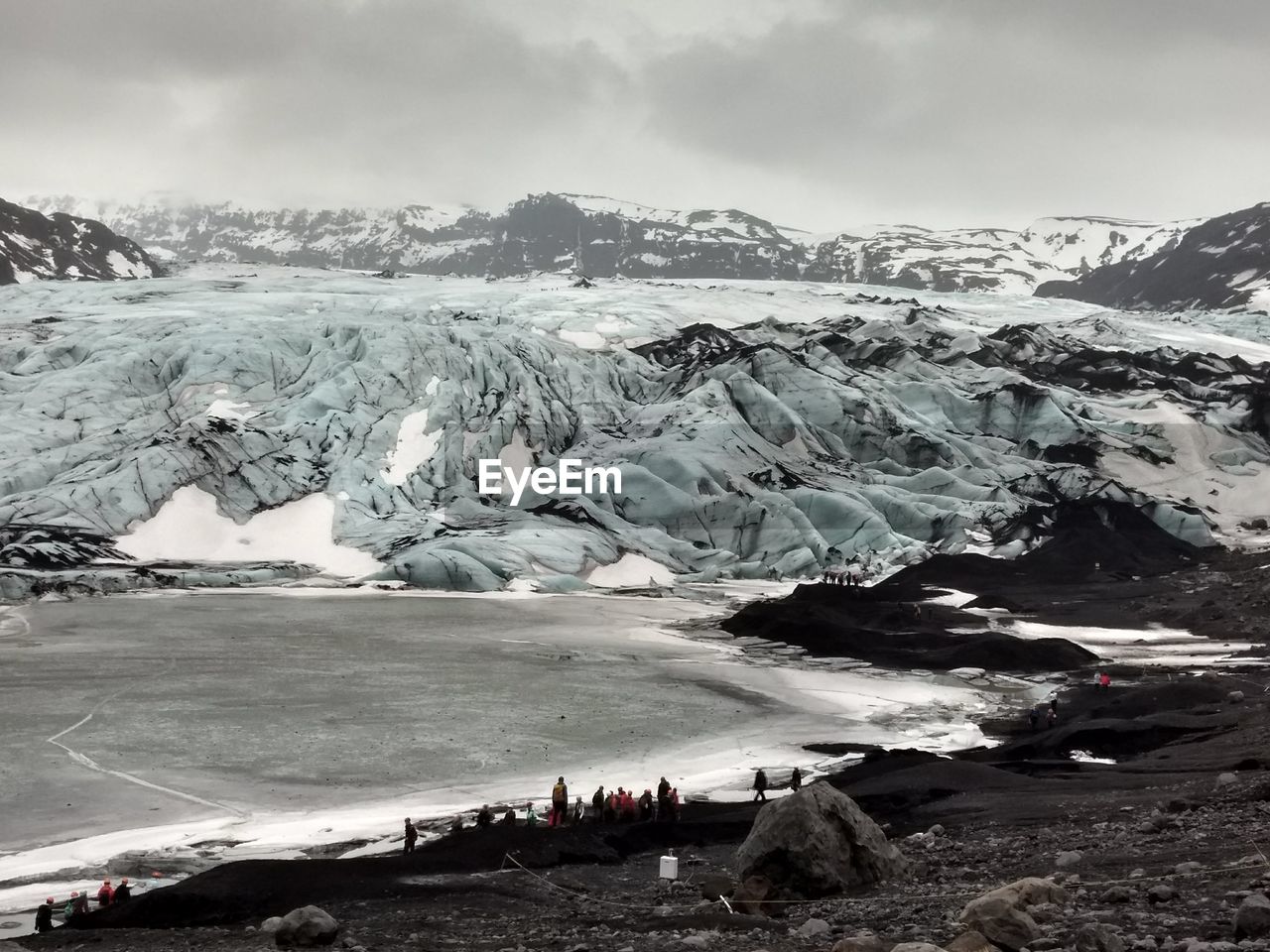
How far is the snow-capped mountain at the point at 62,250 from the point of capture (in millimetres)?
120062

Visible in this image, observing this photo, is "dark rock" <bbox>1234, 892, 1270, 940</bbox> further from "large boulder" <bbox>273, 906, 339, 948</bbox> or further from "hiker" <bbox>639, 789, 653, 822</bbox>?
"hiker" <bbox>639, 789, 653, 822</bbox>

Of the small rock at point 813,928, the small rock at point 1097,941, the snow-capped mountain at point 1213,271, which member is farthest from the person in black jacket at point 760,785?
the snow-capped mountain at point 1213,271

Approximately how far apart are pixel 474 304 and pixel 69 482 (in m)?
41.7

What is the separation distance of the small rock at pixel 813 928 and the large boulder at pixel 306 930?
4826mm

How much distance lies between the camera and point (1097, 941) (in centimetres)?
964

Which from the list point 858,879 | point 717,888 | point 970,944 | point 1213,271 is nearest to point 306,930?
point 717,888

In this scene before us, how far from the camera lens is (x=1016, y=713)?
1188 inches

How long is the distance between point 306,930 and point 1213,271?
187643 millimetres

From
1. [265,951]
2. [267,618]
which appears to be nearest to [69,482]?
[267,618]

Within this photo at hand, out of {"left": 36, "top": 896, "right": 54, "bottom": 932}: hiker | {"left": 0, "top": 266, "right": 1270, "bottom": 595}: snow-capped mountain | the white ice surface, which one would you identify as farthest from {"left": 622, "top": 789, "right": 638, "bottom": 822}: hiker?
the white ice surface

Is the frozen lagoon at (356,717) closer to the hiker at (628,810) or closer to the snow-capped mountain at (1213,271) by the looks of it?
the hiker at (628,810)

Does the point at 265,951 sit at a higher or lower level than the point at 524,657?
higher

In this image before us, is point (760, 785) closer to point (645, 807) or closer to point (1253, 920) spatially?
point (645, 807)

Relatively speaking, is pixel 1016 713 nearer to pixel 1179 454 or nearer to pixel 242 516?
pixel 242 516
